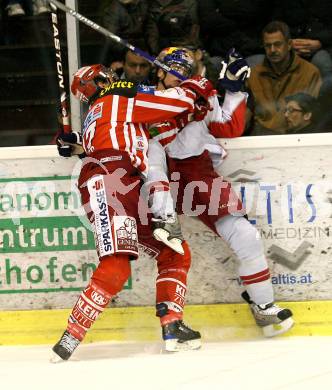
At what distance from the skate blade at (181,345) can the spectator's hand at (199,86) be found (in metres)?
1.02

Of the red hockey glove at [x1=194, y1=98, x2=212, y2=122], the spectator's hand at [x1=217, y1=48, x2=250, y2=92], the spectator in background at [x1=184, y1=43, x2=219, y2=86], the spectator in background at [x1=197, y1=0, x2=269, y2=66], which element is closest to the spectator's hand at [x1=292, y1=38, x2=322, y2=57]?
the spectator in background at [x1=197, y1=0, x2=269, y2=66]

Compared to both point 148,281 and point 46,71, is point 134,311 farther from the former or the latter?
point 46,71

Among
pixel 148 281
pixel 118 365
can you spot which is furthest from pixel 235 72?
pixel 118 365

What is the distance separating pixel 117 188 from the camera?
3.68 meters

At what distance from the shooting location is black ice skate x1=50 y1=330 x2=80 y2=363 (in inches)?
141

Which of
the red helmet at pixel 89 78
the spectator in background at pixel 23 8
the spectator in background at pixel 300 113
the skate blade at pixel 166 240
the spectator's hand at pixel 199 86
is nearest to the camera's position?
the skate blade at pixel 166 240

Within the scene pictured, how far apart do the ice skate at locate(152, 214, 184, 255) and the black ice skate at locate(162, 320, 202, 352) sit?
1.00 ft

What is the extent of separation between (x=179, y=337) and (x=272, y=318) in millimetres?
421

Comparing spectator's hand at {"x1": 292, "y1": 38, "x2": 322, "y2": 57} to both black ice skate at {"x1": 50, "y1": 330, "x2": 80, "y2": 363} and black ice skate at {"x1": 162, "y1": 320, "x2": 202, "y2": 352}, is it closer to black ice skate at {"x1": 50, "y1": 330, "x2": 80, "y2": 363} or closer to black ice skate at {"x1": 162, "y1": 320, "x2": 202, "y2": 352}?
black ice skate at {"x1": 162, "y1": 320, "x2": 202, "y2": 352}

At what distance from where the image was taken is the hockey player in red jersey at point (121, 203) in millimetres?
3574

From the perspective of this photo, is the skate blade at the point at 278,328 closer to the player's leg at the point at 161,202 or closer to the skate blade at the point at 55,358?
the player's leg at the point at 161,202

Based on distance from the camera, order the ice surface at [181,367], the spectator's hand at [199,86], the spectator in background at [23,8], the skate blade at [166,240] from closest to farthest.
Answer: the ice surface at [181,367] < the skate blade at [166,240] < the spectator's hand at [199,86] < the spectator in background at [23,8]

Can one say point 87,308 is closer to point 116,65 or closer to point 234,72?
point 234,72

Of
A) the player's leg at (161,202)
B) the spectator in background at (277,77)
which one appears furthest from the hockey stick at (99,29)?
the spectator in background at (277,77)
